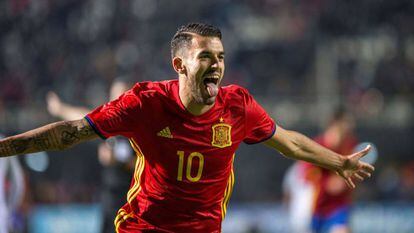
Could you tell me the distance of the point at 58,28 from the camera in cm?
1672

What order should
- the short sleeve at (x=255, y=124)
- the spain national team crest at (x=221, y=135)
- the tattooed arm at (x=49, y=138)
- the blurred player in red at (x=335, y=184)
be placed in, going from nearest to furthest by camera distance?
the tattooed arm at (x=49, y=138) < the spain national team crest at (x=221, y=135) < the short sleeve at (x=255, y=124) < the blurred player in red at (x=335, y=184)

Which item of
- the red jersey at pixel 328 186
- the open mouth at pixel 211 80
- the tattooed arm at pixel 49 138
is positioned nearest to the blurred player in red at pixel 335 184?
the red jersey at pixel 328 186

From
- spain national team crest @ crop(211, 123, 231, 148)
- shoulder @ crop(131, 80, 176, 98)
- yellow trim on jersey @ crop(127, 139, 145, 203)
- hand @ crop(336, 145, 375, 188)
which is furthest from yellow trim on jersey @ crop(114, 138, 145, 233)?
hand @ crop(336, 145, 375, 188)

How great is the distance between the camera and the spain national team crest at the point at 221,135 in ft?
16.0

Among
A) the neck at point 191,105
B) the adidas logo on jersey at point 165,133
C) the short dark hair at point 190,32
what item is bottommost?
the adidas logo on jersey at point 165,133

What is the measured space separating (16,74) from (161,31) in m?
3.07

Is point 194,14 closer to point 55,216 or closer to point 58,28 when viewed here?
point 58,28

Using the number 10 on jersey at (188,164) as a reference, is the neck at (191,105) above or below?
above

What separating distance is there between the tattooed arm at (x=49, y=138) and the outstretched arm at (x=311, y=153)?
120 cm

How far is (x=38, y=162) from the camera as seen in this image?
1259 centimetres

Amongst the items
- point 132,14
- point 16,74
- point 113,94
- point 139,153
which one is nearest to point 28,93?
point 16,74

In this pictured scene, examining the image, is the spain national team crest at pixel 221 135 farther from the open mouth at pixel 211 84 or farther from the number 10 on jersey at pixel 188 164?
the open mouth at pixel 211 84

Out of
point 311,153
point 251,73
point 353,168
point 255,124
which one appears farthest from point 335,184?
point 251,73

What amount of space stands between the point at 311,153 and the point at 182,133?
92 cm
